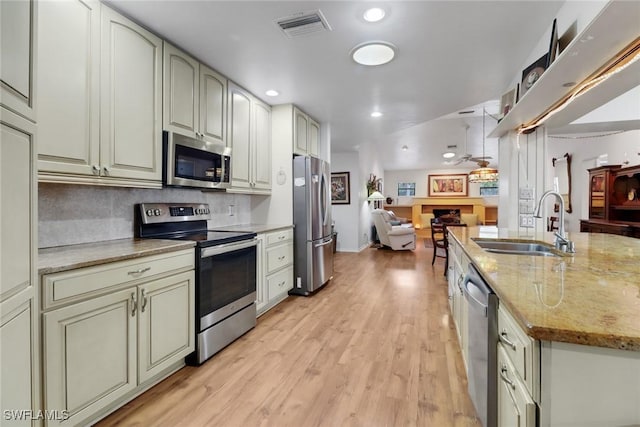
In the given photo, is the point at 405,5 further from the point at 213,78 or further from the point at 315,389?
the point at 315,389

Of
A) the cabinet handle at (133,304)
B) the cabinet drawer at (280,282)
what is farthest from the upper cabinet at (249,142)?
the cabinet handle at (133,304)

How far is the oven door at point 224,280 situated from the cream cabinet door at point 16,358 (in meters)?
1.00

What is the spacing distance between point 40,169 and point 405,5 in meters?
2.16

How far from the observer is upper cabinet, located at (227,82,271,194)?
295 cm

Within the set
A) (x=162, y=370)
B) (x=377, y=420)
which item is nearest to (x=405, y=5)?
(x=377, y=420)

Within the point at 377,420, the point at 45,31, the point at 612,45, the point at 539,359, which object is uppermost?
the point at 45,31

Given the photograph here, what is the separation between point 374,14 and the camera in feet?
6.19

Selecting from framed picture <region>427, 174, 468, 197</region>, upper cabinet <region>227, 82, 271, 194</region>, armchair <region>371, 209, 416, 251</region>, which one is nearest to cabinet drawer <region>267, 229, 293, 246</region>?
upper cabinet <region>227, 82, 271, 194</region>

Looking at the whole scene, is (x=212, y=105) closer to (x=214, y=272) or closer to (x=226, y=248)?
(x=226, y=248)

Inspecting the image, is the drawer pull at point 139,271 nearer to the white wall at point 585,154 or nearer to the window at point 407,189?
the white wall at point 585,154

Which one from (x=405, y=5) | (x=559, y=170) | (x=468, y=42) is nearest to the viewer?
(x=405, y=5)

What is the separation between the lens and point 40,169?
4.82 ft

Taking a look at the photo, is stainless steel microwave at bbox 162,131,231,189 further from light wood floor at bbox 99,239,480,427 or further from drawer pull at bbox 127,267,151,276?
light wood floor at bbox 99,239,480,427

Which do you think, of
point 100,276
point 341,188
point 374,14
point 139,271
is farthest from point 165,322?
point 341,188
